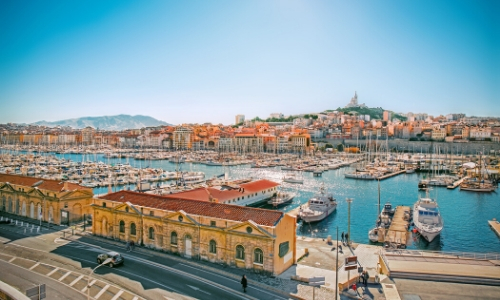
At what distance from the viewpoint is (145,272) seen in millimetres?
16938

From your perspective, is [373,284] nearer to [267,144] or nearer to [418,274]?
[418,274]

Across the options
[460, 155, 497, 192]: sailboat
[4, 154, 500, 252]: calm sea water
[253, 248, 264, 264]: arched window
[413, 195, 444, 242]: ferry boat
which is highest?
[253, 248, 264, 264]: arched window

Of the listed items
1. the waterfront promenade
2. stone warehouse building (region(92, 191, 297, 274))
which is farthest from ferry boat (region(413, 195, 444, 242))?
stone warehouse building (region(92, 191, 297, 274))

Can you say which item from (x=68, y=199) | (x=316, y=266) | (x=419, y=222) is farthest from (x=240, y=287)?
(x=419, y=222)

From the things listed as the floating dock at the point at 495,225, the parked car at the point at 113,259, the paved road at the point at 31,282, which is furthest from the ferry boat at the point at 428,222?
the paved road at the point at 31,282

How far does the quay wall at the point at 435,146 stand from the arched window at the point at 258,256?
104042 mm

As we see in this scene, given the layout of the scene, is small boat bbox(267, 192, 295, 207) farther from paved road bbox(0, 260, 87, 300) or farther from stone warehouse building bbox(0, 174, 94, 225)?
paved road bbox(0, 260, 87, 300)

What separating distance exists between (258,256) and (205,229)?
311 centimetres

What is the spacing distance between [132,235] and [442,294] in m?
15.8

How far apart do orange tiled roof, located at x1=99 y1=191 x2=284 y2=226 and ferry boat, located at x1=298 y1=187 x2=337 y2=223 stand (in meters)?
14.6

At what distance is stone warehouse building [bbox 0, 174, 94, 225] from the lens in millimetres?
25438

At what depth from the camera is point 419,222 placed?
28.6 meters

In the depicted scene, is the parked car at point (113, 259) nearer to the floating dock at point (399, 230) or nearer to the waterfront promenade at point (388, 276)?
the waterfront promenade at point (388, 276)

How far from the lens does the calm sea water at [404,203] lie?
28422 mm
